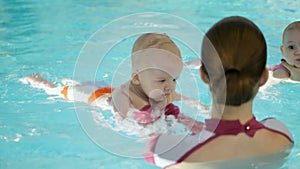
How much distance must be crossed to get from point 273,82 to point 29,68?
2221 millimetres

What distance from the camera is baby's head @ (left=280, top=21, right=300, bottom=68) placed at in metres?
3.52

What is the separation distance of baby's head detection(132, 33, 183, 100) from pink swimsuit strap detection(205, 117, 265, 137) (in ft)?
2.66

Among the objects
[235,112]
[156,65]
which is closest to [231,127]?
[235,112]

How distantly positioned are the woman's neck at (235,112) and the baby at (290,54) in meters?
1.92

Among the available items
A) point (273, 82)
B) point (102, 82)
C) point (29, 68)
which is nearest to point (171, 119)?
point (102, 82)

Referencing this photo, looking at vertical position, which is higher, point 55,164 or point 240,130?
point 240,130

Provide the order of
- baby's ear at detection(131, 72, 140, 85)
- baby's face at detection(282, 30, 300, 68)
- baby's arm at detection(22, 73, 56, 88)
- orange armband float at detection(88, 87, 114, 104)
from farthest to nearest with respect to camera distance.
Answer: baby's arm at detection(22, 73, 56, 88), baby's face at detection(282, 30, 300, 68), orange armband float at detection(88, 87, 114, 104), baby's ear at detection(131, 72, 140, 85)

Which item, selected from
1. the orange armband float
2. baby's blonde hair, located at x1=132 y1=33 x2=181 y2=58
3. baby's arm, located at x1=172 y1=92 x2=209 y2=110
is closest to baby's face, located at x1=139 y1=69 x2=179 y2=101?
baby's blonde hair, located at x1=132 y1=33 x2=181 y2=58

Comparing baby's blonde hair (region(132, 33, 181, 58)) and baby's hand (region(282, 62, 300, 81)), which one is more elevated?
baby's blonde hair (region(132, 33, 181, 58))

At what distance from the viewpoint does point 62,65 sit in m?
4.38

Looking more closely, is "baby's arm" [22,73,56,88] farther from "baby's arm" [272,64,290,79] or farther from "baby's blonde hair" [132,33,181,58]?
"baby's arm" [272,64,290,79]

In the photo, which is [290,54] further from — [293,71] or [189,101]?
[189,101]

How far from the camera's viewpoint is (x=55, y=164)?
276cm

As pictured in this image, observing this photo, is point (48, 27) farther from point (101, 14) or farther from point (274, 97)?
point (274, 97)
